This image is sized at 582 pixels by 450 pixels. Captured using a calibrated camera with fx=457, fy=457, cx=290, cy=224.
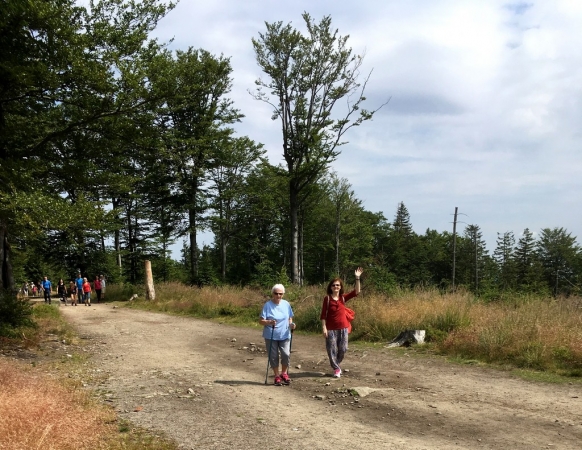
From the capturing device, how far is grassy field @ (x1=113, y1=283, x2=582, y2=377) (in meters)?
8.78

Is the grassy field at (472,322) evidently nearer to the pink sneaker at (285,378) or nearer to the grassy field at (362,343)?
the grassy field at (362,343)

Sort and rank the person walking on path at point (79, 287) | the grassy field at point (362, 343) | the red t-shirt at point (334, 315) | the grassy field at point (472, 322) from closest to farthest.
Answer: the grassy field at point (362, 343)
the red t-shirt at point (334, 315)
the grassy field at point (472, 322)
the person walking on path at point (79, 287)

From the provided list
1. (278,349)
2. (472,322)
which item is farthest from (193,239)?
(278,349)

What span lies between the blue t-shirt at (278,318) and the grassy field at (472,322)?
14.0 ft

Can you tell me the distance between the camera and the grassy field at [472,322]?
346 inches

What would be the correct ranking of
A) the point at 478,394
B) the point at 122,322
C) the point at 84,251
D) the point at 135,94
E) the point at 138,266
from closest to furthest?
the point at 478,394 → the point at 135,94 → the point at 122,322 → the point at 84,251 → the point at 138,266

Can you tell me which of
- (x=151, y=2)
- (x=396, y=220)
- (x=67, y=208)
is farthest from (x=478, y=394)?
(x=396, y=220)

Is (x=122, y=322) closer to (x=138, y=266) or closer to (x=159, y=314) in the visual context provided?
(x=159, y=314)

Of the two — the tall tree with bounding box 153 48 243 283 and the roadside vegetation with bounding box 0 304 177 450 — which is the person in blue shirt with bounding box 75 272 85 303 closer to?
the tall tree with bounding box 153 48 243 283

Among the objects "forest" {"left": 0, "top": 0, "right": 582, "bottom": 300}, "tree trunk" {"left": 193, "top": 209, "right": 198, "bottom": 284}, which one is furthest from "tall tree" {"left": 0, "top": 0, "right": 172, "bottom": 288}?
"tree trunk" {"left": 193, "top": 209, "right": 198, "bottom": 284}

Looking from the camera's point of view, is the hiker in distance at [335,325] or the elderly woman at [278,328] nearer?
the elderly woman at [278,328]

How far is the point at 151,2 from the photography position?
12.1m

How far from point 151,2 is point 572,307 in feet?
42.7

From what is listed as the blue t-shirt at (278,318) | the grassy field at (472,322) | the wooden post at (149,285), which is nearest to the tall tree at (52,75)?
the blue t-shirt at (278,318)
